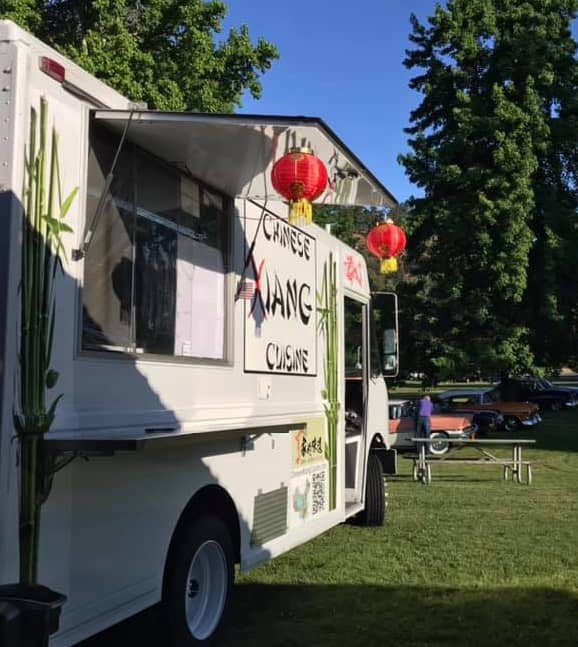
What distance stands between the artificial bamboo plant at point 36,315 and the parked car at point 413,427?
1619cm

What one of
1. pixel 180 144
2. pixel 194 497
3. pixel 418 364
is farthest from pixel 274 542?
pixel 418 364

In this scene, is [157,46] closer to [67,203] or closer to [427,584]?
[427,584]

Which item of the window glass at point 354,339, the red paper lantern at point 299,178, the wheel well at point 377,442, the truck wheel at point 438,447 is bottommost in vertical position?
the truck wheel at point 438,447

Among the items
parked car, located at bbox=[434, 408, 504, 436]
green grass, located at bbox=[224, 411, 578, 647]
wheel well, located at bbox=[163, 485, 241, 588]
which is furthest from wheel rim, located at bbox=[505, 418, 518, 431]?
wheel well, located at bbox=[163, 485, 241, 588]

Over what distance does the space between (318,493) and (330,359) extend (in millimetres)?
1205

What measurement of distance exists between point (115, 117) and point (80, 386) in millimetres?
1286

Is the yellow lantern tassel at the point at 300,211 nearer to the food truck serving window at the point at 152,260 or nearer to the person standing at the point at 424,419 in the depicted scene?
the food truck serving window at the point at 152,260

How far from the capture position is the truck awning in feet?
12.8

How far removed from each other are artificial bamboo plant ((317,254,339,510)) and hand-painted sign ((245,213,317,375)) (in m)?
0.30

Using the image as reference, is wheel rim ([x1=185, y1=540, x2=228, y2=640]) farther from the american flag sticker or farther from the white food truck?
the american flag sticker

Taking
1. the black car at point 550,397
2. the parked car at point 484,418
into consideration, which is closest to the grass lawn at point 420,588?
the parked car at point 484,418

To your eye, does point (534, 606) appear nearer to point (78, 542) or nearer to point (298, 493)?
point (298, 493)

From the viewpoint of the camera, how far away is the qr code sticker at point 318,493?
634cm

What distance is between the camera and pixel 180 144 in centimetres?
421
